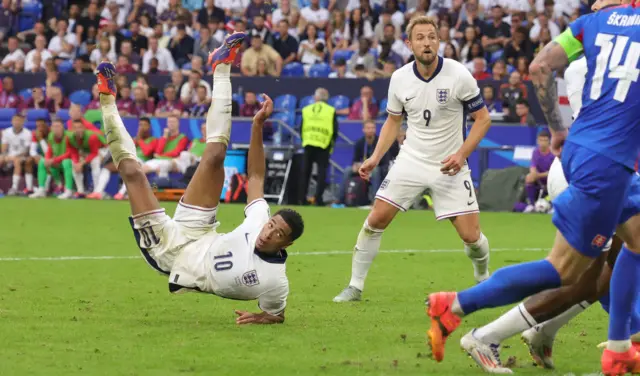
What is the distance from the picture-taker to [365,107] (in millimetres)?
24172

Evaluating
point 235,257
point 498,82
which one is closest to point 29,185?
point 498,82

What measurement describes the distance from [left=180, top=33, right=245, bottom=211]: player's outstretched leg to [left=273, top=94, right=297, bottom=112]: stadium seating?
14683 millimetres

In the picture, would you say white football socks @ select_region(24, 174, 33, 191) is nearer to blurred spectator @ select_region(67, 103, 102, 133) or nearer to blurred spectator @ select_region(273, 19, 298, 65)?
blurred spectator @ select_region(67, 103, 102, 133)

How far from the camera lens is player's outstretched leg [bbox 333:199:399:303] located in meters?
10.5

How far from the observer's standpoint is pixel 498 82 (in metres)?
23.4

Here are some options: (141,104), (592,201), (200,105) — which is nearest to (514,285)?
(592,201)

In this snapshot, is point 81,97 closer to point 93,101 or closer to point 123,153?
point 93,101

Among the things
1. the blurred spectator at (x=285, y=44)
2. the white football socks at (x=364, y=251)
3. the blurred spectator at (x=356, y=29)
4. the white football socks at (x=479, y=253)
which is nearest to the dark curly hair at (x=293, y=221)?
the white football socks at (x=364, y=251)

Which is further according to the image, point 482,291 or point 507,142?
point 507,142

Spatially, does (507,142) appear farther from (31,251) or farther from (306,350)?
(306,350)

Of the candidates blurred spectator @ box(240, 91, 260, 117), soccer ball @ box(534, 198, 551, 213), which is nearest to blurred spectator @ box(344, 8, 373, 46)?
blurred spectator @ box(240, 91, 260, 117)

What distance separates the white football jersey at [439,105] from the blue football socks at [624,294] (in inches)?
148

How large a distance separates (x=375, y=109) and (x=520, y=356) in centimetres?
1682

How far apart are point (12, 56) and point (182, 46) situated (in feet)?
13.9
